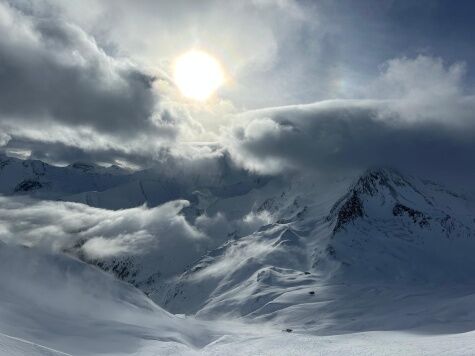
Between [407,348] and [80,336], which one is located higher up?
[80,336]

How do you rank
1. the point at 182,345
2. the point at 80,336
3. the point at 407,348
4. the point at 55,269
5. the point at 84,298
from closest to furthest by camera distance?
the point at 407,348 < the point at 80,336 < the point at 182,345 < the point at 84,298 < the point at 55,269

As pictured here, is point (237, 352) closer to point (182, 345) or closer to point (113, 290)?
point (182, 345)

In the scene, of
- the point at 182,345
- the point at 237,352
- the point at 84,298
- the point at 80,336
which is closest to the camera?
the point at 237,352

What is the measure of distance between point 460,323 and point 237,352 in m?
113

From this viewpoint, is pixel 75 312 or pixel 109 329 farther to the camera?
pixel 75 312

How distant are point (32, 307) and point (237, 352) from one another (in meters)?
58.6

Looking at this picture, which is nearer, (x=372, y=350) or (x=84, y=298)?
(x=372, y=350)

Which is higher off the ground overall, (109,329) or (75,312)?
(75,312)

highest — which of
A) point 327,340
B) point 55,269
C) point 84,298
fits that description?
point 55,269

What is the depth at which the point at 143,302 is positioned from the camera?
195 metres

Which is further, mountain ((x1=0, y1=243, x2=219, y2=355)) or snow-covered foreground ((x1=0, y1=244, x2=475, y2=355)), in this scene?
mountain ((x1=0, y1=243, x2=219, y2=355))

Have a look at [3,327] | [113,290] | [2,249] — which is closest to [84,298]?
[113,290]

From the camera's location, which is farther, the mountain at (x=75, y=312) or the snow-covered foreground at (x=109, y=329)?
the mountain at (x=75, y=312)

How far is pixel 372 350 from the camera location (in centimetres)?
9362
